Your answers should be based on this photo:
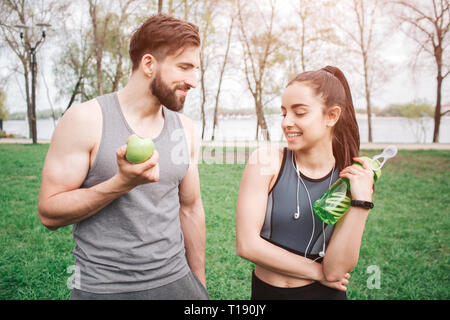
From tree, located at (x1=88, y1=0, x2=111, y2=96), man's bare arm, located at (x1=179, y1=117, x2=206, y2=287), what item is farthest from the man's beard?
tree, located at (x1=88, y1=0, x2=111, y2=96)

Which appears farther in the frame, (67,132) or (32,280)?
(32,280)

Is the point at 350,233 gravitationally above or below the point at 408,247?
above

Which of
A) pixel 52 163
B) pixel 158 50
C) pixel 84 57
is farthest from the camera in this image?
pixel 84 57

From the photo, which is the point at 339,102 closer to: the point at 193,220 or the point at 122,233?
the point at 193,220

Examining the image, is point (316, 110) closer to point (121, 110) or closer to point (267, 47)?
point (121, 110)

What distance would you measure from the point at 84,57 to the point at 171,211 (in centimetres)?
2797

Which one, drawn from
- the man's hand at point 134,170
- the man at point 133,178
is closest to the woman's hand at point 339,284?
the man at point 133,178

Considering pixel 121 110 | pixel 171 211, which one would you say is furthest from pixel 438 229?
pixel 121 110

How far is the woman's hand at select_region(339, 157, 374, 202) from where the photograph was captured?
1.47m

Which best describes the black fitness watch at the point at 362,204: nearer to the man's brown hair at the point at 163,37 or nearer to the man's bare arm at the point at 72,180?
the man's bare arm at the point at 72,180

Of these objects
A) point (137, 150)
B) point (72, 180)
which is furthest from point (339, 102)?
point (72, 180)

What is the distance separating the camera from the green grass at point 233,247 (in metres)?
3.56

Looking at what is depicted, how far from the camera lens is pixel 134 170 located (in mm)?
1314

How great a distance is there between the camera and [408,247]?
474cm
